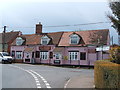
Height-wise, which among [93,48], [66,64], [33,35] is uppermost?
[33,35]

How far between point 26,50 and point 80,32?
11.9 metres

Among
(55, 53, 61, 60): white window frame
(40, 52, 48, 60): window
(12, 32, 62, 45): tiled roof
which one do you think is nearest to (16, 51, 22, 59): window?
(12, 32, 62, 45): tiled roof

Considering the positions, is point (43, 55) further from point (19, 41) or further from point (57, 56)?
point (19, 41)

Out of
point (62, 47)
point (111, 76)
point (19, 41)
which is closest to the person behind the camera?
point (111, 76)

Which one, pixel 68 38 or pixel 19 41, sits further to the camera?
pixel 19 41

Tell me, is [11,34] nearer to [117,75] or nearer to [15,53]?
[15,53]

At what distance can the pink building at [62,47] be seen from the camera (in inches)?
1567

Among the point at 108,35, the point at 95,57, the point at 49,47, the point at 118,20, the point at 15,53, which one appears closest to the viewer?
the point at 118,20

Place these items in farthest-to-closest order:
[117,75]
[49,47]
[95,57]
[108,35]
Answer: [49,47]
[108,35]
[95,57]
[117,75]

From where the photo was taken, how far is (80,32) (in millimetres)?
46125

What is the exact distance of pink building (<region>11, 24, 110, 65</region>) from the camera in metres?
39.8

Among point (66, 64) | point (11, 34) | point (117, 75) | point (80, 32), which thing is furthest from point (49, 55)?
point (117, 75)

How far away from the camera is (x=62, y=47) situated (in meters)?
42.7

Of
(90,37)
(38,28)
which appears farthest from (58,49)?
(38,28)
